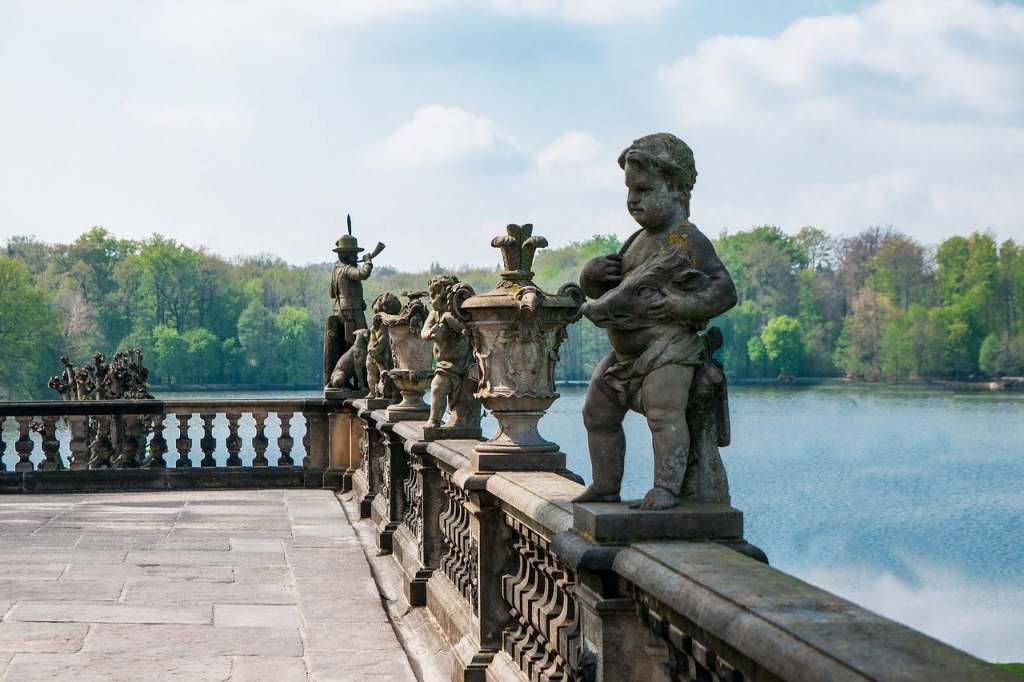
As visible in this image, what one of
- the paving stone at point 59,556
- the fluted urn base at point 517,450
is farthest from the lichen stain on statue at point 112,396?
the fluted urn base at point 517,450

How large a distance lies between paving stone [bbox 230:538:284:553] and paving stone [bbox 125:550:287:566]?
208 millimetres

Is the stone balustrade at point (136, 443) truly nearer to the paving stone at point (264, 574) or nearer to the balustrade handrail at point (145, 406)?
the balustrade handrail at point (145, 406)

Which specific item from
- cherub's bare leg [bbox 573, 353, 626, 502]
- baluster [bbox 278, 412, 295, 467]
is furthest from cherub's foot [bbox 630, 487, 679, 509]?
baluster [bbox 278, 412, 295, 467]

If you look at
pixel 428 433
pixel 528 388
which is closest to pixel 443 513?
pixel 428 433

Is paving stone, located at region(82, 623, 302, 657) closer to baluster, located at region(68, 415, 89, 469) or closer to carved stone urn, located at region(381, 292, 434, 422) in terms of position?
carved stone urn, located at region(381, 292, 434, 422)

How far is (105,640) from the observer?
7.34 meters

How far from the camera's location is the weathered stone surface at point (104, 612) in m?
7.84

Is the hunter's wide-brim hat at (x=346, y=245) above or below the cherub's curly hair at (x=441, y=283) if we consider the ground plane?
above

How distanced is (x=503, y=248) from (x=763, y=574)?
12.6 feet

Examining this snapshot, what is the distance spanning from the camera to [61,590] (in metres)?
8.70

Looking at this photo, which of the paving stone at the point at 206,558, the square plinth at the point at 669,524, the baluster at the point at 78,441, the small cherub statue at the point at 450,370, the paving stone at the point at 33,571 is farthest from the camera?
the baluster at the point at 78,441

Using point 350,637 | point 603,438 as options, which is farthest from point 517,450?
point 603,438

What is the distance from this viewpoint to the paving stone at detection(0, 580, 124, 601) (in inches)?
332

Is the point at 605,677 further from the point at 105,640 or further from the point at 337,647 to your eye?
the point at 105,640
